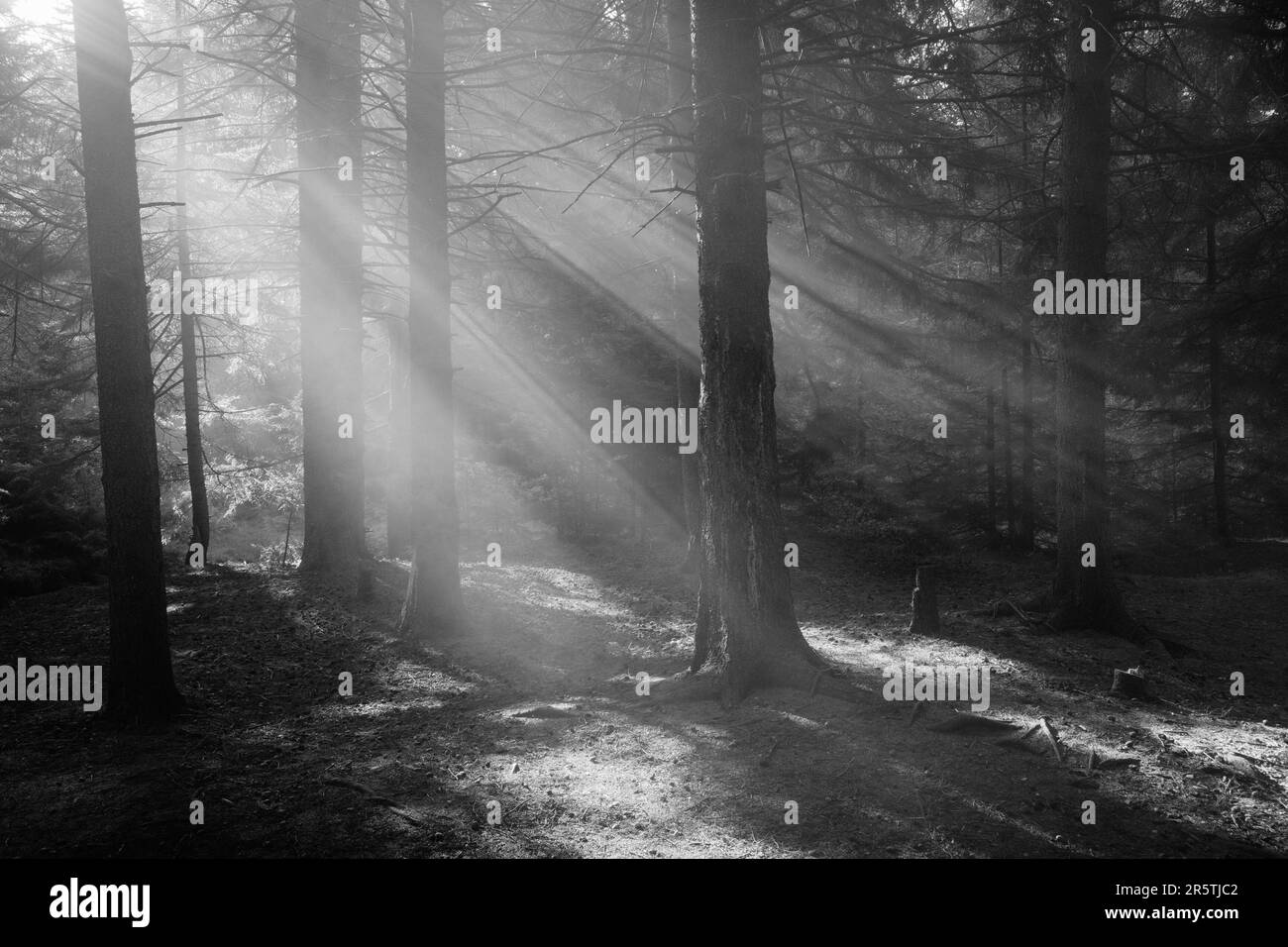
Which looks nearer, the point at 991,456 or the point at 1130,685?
the point at 1130,685

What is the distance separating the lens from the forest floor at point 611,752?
5.00 meters

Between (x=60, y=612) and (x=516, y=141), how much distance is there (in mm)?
10360

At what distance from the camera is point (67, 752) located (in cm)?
659

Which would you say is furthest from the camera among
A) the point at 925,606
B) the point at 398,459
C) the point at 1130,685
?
the point at 398,459

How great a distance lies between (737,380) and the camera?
725cm

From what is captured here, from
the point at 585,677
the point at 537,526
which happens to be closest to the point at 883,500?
the point at 537,526

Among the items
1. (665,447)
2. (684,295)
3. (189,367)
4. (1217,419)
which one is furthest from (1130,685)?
(189,367)

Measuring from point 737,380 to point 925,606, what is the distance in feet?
17.4

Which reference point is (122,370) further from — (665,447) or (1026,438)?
(1026,438)

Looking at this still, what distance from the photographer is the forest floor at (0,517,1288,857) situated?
16.4 feet

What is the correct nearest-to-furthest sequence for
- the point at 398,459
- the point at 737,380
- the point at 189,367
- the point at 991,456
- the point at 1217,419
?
the point at 737,380
the point at 398,459
the point at 189,367
the point at 1217,419
the point at 991,456

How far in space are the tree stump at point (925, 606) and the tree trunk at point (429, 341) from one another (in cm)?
594

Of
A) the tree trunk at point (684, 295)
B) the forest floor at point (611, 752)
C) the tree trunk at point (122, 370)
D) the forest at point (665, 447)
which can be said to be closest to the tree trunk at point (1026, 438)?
the forest at point (665, 447)
